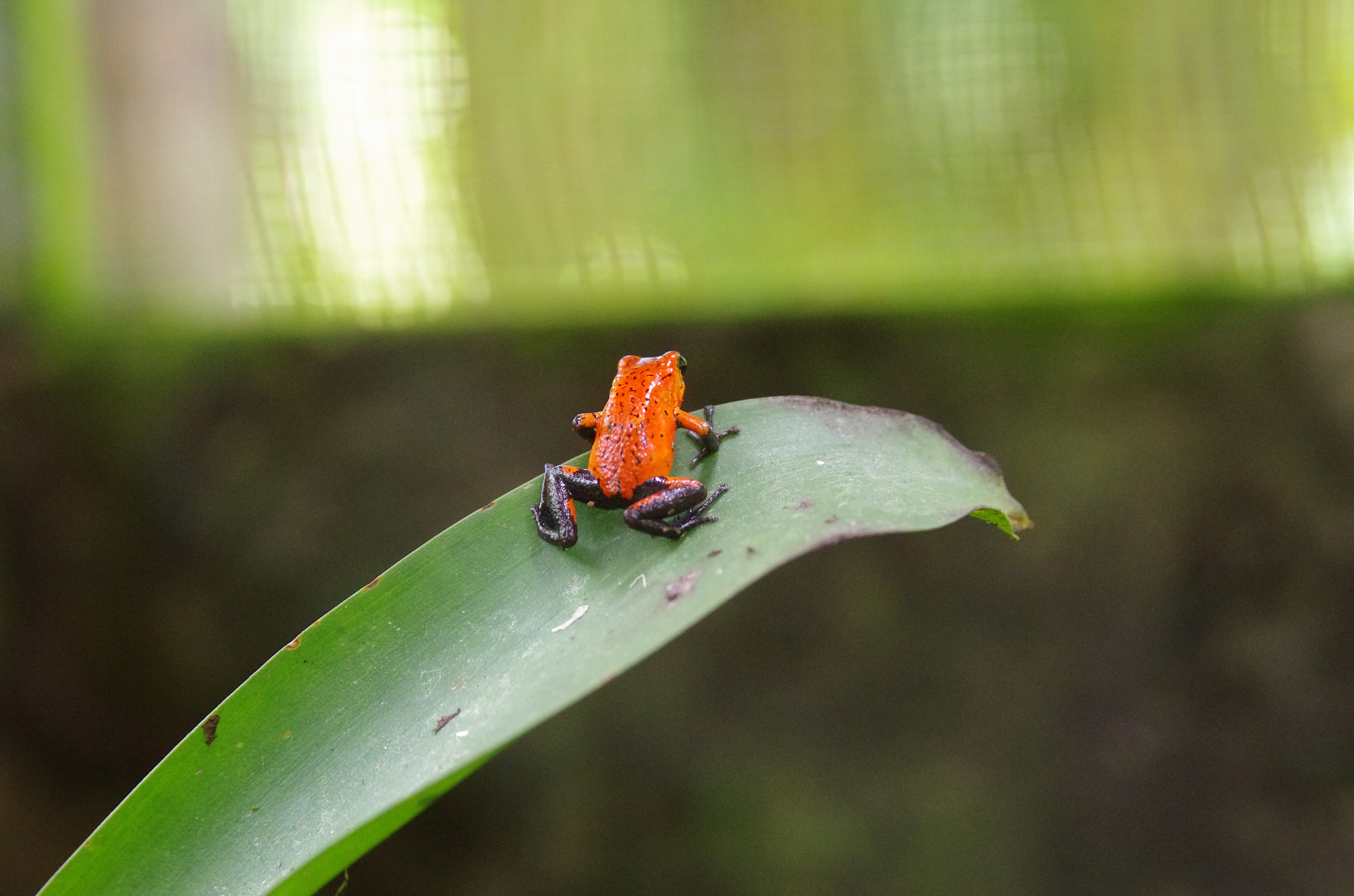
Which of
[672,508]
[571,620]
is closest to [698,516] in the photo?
[672,508]

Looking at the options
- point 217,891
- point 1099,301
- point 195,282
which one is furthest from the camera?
point 195,282

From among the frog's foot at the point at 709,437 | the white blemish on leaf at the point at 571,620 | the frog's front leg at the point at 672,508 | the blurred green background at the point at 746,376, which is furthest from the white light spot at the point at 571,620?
the blurred green background at the point at 746,376

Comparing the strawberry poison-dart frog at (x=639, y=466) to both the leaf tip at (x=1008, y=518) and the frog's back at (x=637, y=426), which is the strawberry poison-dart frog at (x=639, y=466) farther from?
the leaf tip at (x=1008, y=518)

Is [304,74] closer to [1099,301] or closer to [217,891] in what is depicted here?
[217,891]

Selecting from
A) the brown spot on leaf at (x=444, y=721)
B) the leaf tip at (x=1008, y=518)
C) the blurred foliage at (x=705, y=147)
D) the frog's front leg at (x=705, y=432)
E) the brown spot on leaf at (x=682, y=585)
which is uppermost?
the blurred foliage at (x=705, y=147)

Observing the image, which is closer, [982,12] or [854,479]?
[854,479]

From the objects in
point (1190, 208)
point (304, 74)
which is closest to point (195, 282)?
point (304, 74)
